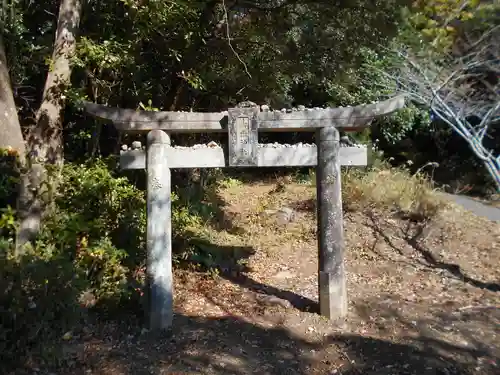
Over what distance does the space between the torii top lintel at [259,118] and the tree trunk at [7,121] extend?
940mm

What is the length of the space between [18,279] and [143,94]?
12.7 ft

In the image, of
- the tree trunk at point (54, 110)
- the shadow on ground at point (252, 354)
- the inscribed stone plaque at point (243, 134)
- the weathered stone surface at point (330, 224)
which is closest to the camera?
the shadow on ground at point (252, 354)

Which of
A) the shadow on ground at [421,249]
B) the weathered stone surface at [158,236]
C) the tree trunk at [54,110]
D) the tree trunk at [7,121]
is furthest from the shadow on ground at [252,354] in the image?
the shadow on ground at [421,249]

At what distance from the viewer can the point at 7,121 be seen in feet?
17.6

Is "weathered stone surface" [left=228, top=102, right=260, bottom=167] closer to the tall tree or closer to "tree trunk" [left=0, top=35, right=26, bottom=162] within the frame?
"tree trunk" [left=0, top=35, right=26, bottom=162]

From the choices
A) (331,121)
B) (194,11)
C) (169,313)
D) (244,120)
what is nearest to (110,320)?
(169,313)

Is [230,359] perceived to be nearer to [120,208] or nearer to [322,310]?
[322,310]

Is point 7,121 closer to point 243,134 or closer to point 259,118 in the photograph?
point 243,134

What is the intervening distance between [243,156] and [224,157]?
21 centimetres

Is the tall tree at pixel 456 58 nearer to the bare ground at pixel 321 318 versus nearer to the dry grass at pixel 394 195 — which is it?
the dry grass at pixel 394 195

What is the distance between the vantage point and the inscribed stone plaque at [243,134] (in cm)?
509

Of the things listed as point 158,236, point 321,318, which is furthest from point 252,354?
point 158,236

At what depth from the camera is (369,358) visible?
15.4ft

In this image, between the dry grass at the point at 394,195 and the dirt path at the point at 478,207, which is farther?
the dirt path at the point at 478,207
